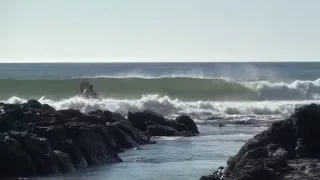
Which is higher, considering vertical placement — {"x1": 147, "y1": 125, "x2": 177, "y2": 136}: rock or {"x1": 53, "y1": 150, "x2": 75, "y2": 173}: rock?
{"x1": 147, "y1": 125, "x2": 177, "y2": 136}: rock

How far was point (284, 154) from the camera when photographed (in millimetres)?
17844

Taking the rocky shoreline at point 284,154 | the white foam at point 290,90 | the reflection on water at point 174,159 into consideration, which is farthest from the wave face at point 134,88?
the rocky shoreline at point 284,154

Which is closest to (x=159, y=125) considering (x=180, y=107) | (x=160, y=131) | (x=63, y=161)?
(x=160, y=131)

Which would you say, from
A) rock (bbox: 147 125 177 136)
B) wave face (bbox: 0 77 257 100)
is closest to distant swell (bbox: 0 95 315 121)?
wave face (bbox: 0 77 257 100)

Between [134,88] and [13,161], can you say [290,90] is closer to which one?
[134,88]

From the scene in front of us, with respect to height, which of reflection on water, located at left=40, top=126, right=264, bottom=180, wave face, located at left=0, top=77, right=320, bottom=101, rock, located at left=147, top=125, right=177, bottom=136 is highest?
wave face, located at left=0, top=77, right=320, bottom=101

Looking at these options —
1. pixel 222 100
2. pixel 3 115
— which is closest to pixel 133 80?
pixel 222 100

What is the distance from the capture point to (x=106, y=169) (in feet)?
72.7

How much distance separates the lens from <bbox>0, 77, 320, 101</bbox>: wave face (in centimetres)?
6297

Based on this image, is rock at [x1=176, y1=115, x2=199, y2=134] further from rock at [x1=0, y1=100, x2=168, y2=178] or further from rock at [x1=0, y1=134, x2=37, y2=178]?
rock at [x1=0, y1=134, x2=37, y2=178]

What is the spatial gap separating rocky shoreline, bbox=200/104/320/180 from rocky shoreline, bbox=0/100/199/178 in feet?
17.8

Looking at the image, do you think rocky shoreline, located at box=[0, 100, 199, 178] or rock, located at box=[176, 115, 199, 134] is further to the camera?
rock, located at box=[176, 115, 199, 134]

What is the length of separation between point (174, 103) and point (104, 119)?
2161 centimetres

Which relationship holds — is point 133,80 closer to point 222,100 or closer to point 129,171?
point 222,100
